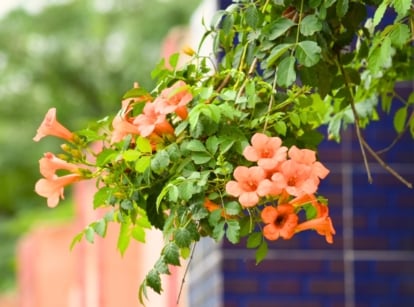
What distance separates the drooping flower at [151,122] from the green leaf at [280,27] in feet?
0.93

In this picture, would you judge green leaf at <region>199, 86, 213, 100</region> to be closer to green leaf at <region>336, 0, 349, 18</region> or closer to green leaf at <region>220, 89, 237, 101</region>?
green leaf at <region>220, 89, 237, 101</region>

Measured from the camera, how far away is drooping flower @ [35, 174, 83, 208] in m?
2.67

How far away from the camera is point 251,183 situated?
2367 millimetres

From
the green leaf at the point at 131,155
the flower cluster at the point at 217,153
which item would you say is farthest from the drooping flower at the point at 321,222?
the green leaf at the point at 131,155

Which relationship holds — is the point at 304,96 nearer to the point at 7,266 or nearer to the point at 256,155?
the point at 256,155

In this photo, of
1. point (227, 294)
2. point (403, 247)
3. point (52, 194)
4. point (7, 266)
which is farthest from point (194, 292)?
point (7, 266)

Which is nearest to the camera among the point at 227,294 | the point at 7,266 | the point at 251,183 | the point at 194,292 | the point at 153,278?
the point at 251,183

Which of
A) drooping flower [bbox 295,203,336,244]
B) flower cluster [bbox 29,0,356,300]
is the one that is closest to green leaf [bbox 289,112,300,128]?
flower cluster [bbox 29,0,356,300]

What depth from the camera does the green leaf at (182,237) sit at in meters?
2.49

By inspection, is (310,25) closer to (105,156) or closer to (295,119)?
(295,119)

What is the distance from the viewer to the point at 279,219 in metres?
2.41

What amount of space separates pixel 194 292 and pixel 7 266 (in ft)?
54.0

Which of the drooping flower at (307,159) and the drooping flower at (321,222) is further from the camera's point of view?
the drooping flower at (321,222)

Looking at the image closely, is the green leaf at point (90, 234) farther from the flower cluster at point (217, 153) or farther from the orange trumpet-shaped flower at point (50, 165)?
the orange trumpet-shaped flower at point (50, 165)
